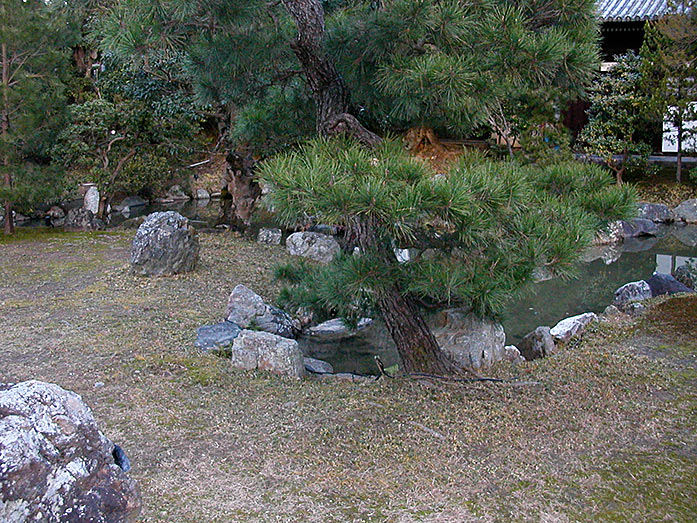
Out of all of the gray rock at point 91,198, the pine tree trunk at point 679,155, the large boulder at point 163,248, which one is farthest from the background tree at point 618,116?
the gray rock at point 91,198

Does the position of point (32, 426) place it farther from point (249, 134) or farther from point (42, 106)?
point (42, 106)

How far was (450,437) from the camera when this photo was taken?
10.3 feet

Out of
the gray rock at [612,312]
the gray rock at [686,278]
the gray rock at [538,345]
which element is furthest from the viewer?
the gray rock at [686,278]

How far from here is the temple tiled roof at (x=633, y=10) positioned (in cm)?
1326

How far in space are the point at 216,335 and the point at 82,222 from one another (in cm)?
717

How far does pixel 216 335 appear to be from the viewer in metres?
4.86

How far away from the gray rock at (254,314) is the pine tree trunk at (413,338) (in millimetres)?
1689

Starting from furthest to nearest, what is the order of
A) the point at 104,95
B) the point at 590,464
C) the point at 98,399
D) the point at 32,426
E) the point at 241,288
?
1. the point at 104,95
2. the point at 241,288
3. the point at 98,399
4. the point at 590,464
5. the point at 32,426

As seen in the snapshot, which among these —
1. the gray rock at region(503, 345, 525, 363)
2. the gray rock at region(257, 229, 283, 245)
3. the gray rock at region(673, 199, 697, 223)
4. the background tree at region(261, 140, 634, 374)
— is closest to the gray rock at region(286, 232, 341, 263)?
the gray rock at region(257, 229, 283, 245)

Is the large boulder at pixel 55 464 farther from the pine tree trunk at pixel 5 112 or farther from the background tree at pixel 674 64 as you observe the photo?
the background tree at pixel 674 64

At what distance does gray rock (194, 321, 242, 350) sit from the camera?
4698 millimetres

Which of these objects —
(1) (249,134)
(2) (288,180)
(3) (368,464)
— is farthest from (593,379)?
(1) (249,134)

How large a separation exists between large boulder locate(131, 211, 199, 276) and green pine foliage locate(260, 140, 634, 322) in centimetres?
319

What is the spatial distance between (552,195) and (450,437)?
1.49 metres
